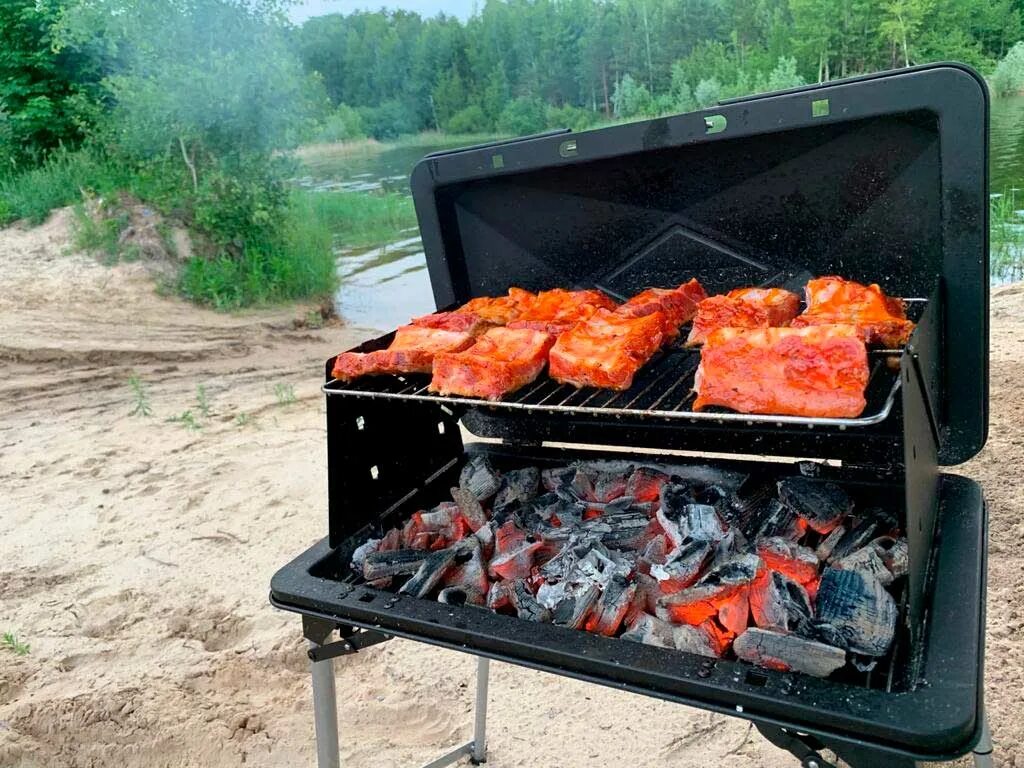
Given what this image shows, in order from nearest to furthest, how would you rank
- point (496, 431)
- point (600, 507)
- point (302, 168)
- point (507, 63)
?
1. point (600, 507)
2. point (496, 431)
3. point (302, 168)
4. point (507, 63)

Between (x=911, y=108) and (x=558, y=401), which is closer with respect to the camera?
(x=911, y=108)

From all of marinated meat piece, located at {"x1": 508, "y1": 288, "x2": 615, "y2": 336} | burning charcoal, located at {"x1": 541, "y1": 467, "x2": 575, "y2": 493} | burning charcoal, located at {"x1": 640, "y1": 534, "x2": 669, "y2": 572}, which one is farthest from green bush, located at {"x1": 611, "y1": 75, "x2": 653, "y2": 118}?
burning charcoal, located at {"x1": 640, "y1": 534, "x2": 669, "y2": 572}

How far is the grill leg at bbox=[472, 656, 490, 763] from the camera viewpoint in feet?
8.00

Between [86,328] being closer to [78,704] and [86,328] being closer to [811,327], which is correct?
[78,704]

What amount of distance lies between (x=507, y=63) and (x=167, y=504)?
14238mm

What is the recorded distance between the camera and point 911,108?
1.62 m

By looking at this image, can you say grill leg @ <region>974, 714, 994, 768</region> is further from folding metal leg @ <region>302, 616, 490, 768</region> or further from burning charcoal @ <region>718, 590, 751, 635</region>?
folding metal leg @ <region>302, 616, 490, 768</region>

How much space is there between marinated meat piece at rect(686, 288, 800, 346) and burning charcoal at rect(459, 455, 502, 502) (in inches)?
27.7

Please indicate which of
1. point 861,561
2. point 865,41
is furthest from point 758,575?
point 865,41

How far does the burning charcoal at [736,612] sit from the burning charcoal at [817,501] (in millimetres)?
342

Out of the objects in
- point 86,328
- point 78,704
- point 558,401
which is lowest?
point 78,704

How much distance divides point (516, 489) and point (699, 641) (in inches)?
32.0

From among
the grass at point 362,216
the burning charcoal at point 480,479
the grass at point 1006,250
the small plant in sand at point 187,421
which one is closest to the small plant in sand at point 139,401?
the small plant in sand at point 187,421

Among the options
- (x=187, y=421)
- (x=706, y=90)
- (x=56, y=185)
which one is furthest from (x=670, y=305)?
(x=706, y=90)
